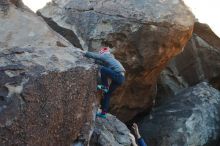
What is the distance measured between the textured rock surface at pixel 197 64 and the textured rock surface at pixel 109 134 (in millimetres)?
6301

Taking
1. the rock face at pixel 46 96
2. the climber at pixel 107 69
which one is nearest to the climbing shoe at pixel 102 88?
the climber at pixel 107 69

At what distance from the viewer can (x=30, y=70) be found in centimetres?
668

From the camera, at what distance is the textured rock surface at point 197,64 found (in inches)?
604

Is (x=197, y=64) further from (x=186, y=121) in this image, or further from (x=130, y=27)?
(x=130, y=27)

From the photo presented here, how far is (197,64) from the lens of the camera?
15.6 metres

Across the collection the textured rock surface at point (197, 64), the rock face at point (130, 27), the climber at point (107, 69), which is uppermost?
the climber at point (107, 69)

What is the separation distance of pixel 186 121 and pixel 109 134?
416 cm

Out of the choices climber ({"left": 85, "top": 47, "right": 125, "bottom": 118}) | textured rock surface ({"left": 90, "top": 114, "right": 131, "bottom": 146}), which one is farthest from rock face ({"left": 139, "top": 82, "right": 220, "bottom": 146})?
climber ({"left": 85, "top": 47, "right": 125, "bottom": 118})

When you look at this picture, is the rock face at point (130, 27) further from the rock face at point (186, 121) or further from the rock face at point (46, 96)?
the rock face at point (46, 96)

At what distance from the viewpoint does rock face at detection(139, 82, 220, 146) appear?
39.6ft

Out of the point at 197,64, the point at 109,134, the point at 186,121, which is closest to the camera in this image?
the point at 109,134

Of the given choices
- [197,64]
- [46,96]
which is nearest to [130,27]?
[197,64]

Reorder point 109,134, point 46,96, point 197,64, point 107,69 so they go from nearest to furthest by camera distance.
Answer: point 46,96
point 107,69
point 109,134
point 197,64

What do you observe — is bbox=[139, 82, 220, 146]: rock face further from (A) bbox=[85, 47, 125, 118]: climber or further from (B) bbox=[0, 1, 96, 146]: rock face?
(B) bbox=[0, 1, 96, 146]: rock face
